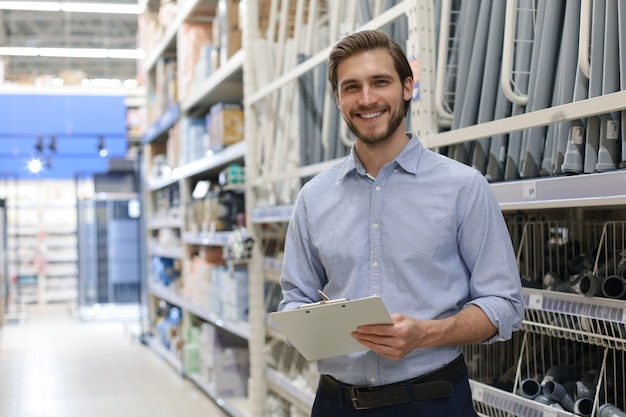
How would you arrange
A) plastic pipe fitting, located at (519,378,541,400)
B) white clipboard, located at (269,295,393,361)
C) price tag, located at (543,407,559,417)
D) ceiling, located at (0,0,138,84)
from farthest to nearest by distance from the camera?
ceiling, located at (0,0,138,84) → plastic pipe fitting, located at (519,378,541,400) → price tag, located at (543,407,559,417) → white clipboard, located at (269,295,393,361)

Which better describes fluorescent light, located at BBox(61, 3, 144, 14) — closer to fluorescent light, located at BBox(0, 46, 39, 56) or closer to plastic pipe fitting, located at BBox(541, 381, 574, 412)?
fluorescent light, located at BBox(0, 46, 39, 56)

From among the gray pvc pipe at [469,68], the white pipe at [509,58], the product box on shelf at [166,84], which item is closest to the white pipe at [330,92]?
the gray pvc pipe at [469,68]

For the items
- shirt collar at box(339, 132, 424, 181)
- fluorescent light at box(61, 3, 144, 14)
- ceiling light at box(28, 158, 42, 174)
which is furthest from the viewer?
fluorescent light at box(61, 3, 144, 14)

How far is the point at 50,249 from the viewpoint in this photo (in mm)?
17359

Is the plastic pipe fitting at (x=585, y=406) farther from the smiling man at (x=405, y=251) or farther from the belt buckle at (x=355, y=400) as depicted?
the belt buckle at (x=355, y=400)

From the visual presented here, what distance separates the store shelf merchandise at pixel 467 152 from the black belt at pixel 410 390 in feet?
1.54

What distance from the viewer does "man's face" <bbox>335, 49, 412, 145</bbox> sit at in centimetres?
181

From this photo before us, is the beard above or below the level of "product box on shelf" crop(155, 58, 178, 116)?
below

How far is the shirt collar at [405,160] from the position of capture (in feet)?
6.10

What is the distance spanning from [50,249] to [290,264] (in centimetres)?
1629

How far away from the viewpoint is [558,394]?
238cm

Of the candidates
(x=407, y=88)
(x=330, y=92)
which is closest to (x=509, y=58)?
(x=407, y=88)

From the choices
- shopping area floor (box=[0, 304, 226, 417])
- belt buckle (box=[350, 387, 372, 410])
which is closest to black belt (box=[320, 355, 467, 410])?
belt buckle (box=[350, 387, 372, 410])

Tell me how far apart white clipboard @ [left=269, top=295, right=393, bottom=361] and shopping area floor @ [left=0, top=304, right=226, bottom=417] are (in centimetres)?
422
